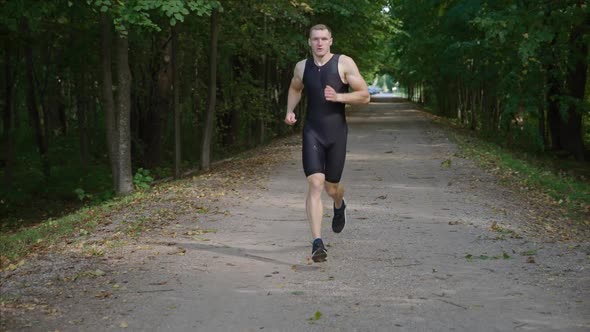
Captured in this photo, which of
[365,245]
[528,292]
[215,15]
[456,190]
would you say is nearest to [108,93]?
[215,15]

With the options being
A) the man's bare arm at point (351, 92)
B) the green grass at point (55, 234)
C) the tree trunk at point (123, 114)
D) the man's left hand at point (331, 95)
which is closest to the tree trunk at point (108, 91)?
the tree trunk at point (123, 114)

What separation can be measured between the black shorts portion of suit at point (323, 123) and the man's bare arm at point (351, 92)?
0.08 m

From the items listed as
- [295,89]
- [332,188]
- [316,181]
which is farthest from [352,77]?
[332,188]

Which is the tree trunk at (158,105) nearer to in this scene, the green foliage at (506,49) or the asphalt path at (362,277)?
the green foliage at (506,49)

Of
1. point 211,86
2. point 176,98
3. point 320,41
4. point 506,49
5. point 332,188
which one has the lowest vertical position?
point 332,188

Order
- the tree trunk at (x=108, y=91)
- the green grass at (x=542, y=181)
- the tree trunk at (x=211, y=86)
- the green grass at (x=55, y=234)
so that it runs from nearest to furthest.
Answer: the green grass at (x=55, y=234) < the green grass at (x=542, y=181) < the tree trunk at (x=108, y=91) < the tree trunk at (x=211, y=86)

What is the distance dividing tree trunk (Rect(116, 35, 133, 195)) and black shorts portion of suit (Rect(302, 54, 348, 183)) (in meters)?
7.09

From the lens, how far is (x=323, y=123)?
6691 millimetres

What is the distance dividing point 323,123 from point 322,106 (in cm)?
16

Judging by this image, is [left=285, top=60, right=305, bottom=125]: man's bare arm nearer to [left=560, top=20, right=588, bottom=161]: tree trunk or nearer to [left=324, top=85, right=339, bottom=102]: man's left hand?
[left=324, top=85, right=339, bottom=102]: man's left hand

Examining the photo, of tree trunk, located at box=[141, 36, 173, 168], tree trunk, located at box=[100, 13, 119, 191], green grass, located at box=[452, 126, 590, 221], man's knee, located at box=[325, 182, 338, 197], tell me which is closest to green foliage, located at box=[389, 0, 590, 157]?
green grass, located at box=[452, 126, 590, 221]

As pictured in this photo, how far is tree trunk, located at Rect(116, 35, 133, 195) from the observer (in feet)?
43.3

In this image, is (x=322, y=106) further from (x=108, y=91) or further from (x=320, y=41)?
(x=108, y=91)

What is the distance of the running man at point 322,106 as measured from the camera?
21.5 ft
